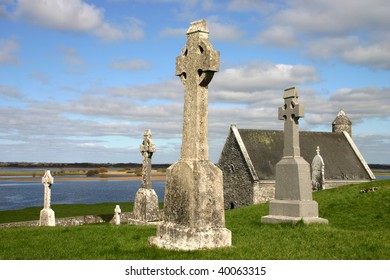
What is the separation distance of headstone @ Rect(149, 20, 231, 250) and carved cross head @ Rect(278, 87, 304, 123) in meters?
6.19

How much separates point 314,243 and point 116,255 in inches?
157

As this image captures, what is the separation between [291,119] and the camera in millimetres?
14062

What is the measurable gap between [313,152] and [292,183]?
22790 mm

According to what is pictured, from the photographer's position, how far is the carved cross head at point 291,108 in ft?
45.2

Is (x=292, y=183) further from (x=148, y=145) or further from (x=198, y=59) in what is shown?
(x=148, y=145)

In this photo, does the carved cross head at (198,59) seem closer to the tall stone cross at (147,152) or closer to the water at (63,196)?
the tall stone cross at (147,152)

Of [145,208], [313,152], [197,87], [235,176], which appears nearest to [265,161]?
[235,176]

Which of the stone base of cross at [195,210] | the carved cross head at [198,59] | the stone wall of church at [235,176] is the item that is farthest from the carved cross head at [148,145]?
the stone wall of church at [235,176]

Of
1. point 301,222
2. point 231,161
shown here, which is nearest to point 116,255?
point 301,222

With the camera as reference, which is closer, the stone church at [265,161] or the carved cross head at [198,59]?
the carved cross head at [198,59]

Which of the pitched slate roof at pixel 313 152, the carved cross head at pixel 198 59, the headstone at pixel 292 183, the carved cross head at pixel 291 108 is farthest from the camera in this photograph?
the pitched slate roof at pixel 313 152

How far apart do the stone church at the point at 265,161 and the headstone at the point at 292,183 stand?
667 inches

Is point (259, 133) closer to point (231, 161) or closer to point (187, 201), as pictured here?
point (231, 161)

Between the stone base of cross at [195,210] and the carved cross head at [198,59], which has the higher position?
the carved cross head at [198,59]
